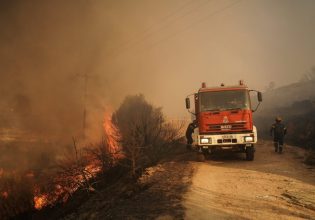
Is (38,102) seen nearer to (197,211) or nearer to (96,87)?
(96,87)

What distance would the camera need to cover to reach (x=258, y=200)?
7.62 m

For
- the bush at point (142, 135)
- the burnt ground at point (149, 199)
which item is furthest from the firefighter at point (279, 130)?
the bush at point (142, 135)

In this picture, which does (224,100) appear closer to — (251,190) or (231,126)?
(231,126)

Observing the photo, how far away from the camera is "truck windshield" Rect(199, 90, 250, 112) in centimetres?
1262

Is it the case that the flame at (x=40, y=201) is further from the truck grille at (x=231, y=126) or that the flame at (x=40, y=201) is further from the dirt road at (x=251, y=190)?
the truck grille at (x=231, y=126)

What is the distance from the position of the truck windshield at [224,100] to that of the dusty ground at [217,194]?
7.25 feet

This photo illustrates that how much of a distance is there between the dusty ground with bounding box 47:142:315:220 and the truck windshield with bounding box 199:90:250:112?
7.25 feet

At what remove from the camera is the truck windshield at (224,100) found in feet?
41.4

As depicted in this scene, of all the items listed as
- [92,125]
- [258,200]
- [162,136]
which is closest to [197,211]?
[258,200]

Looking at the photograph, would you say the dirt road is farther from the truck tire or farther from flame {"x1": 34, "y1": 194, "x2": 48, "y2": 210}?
flame {"x1": 34, "y1": 194, "x2": 48, "y2": 210}

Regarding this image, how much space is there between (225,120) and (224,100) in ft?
2.67

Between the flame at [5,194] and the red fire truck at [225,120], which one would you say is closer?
the red fire truck at [225,120]

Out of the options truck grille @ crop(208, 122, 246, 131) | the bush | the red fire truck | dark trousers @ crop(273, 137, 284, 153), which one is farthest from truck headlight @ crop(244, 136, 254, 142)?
the bush

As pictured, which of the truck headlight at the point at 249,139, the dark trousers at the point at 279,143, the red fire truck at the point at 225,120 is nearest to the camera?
the truck headlight at the point at 249,139
